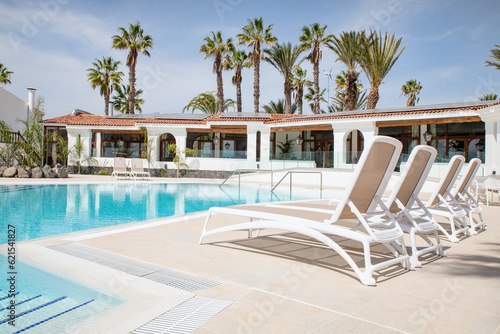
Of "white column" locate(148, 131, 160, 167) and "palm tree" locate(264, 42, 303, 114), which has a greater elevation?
"palm tree" locate(264, 42, 303, 114)

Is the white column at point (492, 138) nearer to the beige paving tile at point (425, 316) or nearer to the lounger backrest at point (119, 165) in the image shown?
the beige paving tile at point (425, 316)

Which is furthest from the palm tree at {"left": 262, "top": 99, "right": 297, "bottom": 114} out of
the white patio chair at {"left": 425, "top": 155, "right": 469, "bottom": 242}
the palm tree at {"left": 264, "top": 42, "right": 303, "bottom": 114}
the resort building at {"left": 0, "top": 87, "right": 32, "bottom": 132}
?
the white patio chair at {"left": 425, "top": 155, "right": 469, "bottom": 242}

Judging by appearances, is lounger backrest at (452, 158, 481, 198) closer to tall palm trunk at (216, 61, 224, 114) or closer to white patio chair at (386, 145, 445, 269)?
white patio chair at (386, 145, 445, 269)

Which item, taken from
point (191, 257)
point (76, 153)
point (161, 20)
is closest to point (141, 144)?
point (76, 153)

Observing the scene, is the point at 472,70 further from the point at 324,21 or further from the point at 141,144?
the point at 141,144

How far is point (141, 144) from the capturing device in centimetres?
2841

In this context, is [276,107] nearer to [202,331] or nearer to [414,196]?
[414,196]

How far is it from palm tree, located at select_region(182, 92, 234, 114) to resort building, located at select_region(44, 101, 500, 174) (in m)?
11.3

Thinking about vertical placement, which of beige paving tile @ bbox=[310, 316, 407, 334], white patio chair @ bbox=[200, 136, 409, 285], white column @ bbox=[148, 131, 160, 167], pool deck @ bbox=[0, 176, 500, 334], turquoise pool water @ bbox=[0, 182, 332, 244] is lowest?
turquoise pool water @ bbox=[0, 182, 332, 244]

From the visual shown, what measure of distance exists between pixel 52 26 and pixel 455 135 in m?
21.1

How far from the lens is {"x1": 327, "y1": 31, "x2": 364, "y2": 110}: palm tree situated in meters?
27.4

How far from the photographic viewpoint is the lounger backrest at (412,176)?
4.05 m

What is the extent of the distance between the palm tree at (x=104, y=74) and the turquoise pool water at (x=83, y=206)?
79.8 ft

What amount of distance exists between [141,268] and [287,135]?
25752 mm
